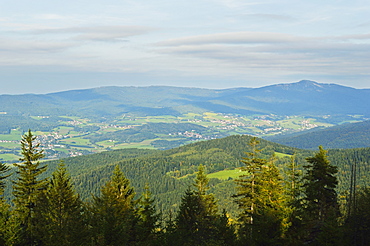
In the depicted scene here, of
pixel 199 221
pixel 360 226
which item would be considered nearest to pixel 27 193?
pixel 199 221

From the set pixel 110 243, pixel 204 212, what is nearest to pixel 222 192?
pixel 204 212

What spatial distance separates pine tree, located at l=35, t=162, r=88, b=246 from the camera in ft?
104

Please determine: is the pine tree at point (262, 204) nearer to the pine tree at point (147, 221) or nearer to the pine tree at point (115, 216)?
the pine tree at point (147, 221)

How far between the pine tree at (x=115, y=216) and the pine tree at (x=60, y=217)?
169cm

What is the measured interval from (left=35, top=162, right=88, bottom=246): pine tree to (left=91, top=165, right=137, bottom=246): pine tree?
5.53ft

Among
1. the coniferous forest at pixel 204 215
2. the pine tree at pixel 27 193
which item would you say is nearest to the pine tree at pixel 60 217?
the coniferous forest at pixel 204 215

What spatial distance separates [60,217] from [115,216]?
17.0 ft

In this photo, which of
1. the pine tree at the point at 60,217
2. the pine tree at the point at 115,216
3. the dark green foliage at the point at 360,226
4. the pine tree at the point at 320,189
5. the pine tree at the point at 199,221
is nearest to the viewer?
the pine tree at the point at 60,217

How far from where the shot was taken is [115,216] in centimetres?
3616

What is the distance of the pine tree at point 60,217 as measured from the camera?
31.6 meters

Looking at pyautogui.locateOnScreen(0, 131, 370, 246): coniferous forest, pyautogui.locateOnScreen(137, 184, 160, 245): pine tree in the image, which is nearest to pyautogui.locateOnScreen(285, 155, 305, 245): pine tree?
pyautogui.locateOnScreen(0, 131, 370, 246): coniferous forest

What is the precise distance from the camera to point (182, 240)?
128ft

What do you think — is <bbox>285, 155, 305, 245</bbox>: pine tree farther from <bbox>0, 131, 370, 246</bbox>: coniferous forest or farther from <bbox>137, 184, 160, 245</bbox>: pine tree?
<bbox>137, 184, 160, 245</bbox>: pine tree

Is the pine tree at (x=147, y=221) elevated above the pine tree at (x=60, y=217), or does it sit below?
below
